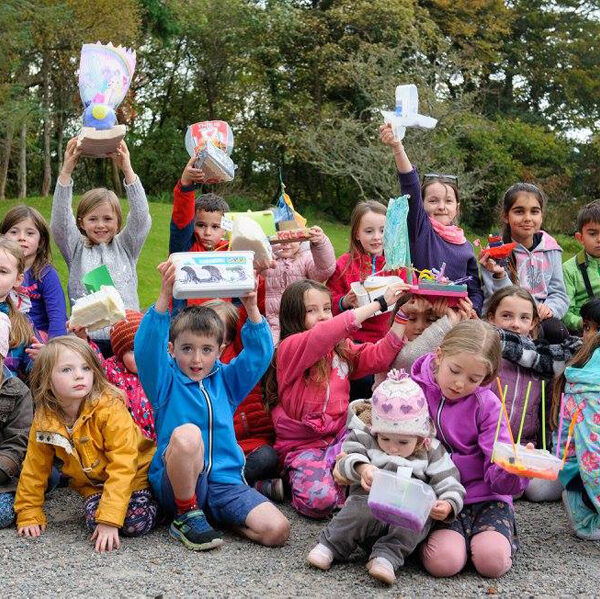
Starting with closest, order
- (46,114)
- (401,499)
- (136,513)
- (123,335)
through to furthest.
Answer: (401,499) < (136,513) < (123,335) < (46,114)

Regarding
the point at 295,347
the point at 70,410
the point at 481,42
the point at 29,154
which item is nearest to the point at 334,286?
the point at 295,347

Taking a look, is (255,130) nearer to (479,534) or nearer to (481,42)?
(481,42)

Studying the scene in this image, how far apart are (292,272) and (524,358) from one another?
167cm

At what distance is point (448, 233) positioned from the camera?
5156 millimetres

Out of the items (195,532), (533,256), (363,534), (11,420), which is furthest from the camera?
(533,256)

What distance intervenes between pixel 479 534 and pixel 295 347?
140 centimetres

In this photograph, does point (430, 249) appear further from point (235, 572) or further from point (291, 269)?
point (235, 572)

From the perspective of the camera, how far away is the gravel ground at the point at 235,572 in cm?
314

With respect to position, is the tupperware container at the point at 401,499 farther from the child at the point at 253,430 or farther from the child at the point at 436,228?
the child at the point at 436,228

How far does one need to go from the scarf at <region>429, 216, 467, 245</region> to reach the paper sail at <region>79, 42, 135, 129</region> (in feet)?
7.00

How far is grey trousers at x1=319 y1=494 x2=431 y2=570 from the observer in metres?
3.35

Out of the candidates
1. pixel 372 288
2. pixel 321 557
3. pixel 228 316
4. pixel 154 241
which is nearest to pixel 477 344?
pixel 372 288

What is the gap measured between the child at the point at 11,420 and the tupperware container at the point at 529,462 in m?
2.42

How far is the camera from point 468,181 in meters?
20.0
